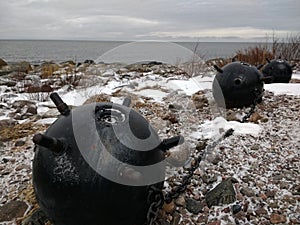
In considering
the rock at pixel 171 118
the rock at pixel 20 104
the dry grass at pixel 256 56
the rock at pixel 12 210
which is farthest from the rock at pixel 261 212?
the dry grass at pixel 256 56

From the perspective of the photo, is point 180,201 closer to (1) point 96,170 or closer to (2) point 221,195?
(2) point 221,195

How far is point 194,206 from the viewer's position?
278 cm

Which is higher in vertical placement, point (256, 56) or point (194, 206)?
point (256, 56)

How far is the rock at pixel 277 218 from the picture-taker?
2.60 metres

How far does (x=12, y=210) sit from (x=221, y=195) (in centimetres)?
194

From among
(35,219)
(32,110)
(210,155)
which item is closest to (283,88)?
(210,155)

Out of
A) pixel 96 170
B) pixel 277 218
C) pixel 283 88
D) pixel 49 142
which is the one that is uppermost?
pixel 49 142

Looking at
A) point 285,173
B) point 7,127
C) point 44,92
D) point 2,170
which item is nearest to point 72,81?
point 44,92

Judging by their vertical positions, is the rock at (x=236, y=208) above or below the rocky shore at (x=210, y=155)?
below

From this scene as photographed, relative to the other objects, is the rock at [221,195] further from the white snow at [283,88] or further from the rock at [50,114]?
the white snow at [283,88]

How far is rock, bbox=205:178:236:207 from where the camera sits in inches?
111

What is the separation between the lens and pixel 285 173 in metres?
3.24

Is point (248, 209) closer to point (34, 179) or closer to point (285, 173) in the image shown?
point (285, 173)

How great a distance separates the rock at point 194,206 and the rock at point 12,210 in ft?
4.92
